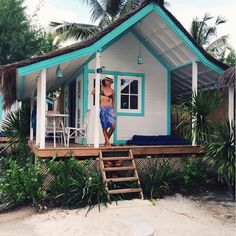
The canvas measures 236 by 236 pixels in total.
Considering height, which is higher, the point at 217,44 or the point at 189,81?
the point at 217,44

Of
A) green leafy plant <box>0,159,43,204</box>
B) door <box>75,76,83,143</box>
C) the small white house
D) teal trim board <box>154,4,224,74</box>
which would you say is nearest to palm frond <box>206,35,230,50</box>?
the small white house

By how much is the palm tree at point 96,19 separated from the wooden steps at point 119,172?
47.6 ft

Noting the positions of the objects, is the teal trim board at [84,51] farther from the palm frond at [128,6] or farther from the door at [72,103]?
the palm frond at [128,6]

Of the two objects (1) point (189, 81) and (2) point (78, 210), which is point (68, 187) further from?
(1) point (189, 81)

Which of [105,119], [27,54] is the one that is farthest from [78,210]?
[27,54]

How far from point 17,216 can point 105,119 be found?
116 inches

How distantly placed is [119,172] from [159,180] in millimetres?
977

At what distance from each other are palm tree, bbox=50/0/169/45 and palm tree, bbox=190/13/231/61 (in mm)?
4129

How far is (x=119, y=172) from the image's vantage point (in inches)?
312

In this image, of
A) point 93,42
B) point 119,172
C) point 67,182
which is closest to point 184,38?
point 93,42

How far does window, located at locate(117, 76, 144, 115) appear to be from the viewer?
1029cm

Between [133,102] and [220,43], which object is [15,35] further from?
[220,43]

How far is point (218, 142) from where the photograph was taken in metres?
7.22

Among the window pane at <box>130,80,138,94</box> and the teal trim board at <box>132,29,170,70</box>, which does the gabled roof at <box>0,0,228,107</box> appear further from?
the window pane at <box>130,80,138,94</box>
